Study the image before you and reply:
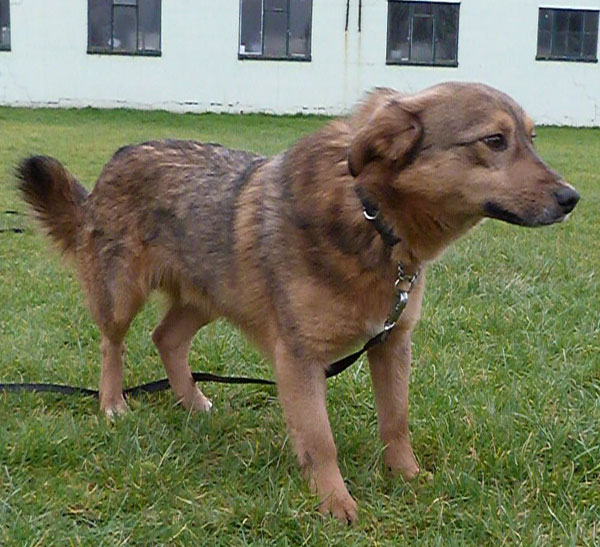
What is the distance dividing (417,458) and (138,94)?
25.9 meters

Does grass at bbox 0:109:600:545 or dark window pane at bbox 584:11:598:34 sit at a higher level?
dark window pane at bbox 584:11:598:34

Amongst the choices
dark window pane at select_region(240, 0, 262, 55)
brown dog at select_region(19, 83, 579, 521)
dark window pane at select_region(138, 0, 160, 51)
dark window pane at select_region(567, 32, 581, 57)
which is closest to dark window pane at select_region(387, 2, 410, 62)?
dark window pane at select_region(240, 0, 262, 55)

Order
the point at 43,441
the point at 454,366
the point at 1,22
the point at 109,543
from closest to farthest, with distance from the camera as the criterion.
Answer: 1. the point at 109,543
2. the point at 43,441
3. the point at 454,366
4. the point at 1,22

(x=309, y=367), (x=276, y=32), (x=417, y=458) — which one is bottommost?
(x=417, y=458)

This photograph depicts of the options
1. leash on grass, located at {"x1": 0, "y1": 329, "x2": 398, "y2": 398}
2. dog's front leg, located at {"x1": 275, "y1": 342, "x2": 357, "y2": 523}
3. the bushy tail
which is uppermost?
the bushy tail

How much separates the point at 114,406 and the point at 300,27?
25859 mm

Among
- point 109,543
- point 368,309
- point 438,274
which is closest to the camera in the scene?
point 109,543

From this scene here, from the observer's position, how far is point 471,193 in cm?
318

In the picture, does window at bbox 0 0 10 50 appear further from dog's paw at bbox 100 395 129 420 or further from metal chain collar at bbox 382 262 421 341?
metal chain collar at bbox 382 262 421 341

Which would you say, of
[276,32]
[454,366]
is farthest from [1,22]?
[454,366]

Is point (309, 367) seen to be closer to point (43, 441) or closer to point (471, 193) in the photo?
point (471, 193)

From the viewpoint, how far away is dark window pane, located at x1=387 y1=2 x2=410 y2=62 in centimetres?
2898

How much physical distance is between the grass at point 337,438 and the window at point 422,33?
78.6ft

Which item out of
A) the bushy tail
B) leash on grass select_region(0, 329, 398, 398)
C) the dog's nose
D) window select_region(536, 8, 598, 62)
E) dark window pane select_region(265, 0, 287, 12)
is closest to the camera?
the dog's nose
